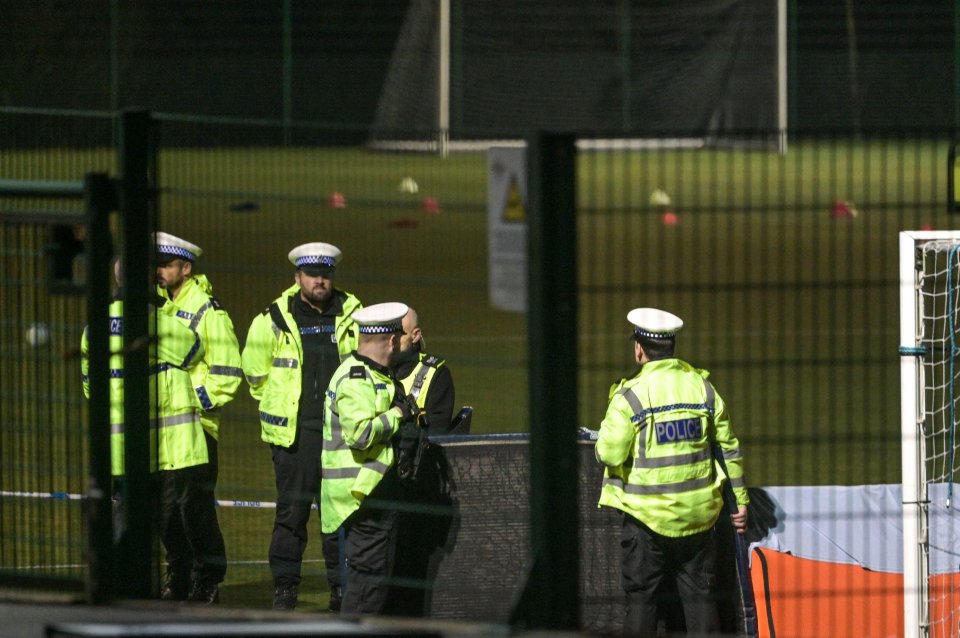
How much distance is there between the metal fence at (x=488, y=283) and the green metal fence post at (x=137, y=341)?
12 centimetres

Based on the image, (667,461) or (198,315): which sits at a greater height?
(198,315)

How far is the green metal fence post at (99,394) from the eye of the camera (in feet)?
17.3

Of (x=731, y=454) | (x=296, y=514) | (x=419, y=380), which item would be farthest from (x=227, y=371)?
(x=731, y=454)

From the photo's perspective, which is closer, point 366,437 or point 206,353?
point 366,437

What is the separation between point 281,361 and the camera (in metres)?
8.30

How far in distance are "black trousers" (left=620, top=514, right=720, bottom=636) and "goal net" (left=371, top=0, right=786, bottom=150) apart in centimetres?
2250

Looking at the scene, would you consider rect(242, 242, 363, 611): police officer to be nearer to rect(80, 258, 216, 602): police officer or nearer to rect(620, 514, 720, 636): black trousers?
rect(80, 258, 216, 602): police officer

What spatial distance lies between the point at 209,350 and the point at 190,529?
38.7 inches

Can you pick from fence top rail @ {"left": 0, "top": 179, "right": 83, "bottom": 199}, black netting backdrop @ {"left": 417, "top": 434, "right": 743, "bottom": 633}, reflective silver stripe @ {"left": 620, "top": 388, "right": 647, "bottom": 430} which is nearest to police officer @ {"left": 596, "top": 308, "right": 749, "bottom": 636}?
reflective silver stripe @ {"left": 620, "top": 388, "right": 647, "bottom": 430}

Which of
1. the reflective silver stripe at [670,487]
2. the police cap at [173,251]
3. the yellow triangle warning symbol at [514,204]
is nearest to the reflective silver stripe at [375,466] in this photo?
the reflective silver stripe at [670,487]

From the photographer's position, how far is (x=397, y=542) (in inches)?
283

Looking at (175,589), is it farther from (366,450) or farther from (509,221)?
(509,221)

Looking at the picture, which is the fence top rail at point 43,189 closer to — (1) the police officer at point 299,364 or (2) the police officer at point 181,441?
(2) the police officer at point 181,441

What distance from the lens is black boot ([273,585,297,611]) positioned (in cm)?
758
